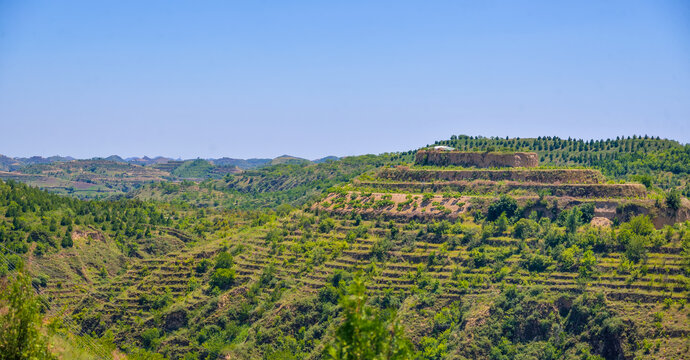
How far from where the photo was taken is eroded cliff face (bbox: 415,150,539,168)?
11700 centimetres

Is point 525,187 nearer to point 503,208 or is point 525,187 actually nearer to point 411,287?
point 503,208

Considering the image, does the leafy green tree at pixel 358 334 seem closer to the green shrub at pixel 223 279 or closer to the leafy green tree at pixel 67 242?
the green shrub at pixel 223 279

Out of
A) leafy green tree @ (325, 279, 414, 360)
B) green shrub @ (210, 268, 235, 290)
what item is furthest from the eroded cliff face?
leafy green tree @ (325, 279, 414, 360)

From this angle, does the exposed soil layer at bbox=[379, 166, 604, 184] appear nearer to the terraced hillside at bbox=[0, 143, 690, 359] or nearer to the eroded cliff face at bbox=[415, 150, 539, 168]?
the terraced hillside at bbox=[0, 143, 690, 359]

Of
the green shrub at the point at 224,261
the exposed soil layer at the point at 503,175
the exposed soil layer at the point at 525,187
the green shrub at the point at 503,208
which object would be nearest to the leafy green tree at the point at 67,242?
the green shrub at the point at 224,261

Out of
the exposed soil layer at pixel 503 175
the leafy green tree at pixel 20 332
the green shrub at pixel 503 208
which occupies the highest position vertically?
the exposed soil layer at pixel 503 175

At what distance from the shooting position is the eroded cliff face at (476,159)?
4606 inches

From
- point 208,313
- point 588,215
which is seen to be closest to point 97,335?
point 208,313

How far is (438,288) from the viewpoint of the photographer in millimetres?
89938

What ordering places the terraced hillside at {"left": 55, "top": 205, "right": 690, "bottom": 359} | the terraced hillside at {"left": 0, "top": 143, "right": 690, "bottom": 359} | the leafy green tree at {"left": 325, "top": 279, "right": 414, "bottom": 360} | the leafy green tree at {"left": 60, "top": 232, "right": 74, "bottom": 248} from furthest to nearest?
the leafy green tree at {"left": 60, "top": 232, "right": 74, "bottom": 248} < the terraced hillside at {"left": 0, "top": 143, "right": 690, "bottom": 359} < the terraced hillside at {"left": 55, "top": 205, "right": 690, "bottom": 359} < the leafy green tree at {"left": 325, "top": 279, "right": 414, "bottom": 360}

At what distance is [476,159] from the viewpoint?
399 feet

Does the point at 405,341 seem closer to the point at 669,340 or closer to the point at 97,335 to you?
the point at 669,340

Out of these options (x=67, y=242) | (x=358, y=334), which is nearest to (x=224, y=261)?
(x=67, y=242)

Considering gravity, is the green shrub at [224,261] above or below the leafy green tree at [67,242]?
below
